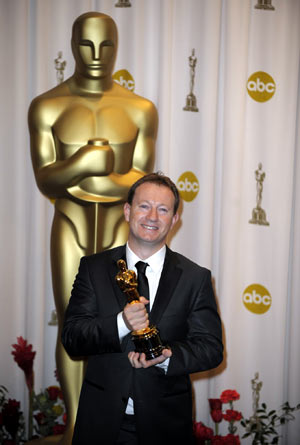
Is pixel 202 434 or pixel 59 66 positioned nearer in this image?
pixel 202 434

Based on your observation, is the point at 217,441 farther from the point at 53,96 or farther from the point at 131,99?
the point at 53,96

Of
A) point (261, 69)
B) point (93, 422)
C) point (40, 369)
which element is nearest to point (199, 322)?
point (93, 422)

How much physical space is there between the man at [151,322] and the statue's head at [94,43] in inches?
34.9

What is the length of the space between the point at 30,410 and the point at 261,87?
2140 millimetres

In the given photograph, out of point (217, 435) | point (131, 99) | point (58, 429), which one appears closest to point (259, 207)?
point (131, 99)

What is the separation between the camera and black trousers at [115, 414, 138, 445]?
141 centimetres

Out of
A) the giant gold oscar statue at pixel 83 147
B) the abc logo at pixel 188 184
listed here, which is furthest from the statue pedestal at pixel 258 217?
the giant gold oscar statue at pixel 83 147

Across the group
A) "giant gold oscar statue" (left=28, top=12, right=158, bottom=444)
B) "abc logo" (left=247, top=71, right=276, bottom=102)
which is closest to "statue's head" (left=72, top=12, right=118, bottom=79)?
"giant gold oscar statue" (left=28, top=12, right=158, bottom=444)

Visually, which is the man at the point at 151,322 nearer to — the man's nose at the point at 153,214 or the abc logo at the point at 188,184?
the man's nose at the point at 153,214

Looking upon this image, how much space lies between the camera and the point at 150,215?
1456 millimetres

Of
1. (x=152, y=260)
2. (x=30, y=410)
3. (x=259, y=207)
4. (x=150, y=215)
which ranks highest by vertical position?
(x=259, y=207)

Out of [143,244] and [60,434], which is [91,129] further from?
[60,434]

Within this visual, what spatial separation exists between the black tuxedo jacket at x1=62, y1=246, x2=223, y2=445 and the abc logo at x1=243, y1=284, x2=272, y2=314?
1.41 m

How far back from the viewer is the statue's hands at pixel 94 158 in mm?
2062
